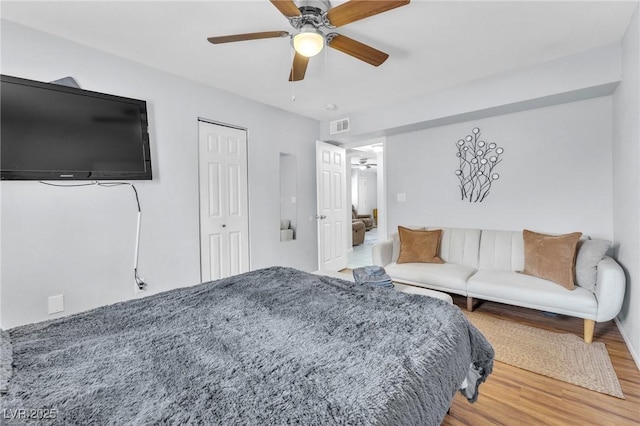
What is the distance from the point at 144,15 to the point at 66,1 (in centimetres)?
46

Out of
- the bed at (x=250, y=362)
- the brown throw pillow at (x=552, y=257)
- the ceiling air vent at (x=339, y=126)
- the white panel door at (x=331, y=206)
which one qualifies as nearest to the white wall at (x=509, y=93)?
the ceiling air vent at (x=339, y=126)

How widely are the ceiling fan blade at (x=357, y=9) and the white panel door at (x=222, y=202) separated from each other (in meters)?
2.12

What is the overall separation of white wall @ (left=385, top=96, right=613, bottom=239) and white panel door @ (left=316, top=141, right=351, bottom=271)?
1.11 meters

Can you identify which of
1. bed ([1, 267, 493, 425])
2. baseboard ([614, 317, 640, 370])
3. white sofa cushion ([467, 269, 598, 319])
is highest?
bed ([1, 267, 493, 425])

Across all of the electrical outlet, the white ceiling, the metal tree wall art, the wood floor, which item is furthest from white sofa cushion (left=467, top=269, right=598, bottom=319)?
the electrical outlet

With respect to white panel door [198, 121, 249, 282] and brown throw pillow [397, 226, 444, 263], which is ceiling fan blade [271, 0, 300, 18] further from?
brown throw pillow [397, 226, 444, 263]

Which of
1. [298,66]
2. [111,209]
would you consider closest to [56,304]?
[111,209]

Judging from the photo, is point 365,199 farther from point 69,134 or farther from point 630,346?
point 69,134

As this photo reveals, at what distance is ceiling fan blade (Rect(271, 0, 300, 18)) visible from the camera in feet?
5.36

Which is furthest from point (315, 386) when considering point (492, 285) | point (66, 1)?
point (66, 1)

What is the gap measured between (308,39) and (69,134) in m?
2.04

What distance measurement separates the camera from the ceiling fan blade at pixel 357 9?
1.59m

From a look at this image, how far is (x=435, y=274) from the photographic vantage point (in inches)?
124

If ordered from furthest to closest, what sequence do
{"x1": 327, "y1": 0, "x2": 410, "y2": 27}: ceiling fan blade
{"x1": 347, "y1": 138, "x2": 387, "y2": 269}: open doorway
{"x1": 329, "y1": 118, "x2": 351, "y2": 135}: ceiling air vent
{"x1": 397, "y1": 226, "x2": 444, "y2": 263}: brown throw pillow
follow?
{"x1": 347, "y1": 138, "x2": 387, "y2": 269}: open doorway
{"x1": 329, "y1": 118, "x2": 351, "y2": 135}: ceiling air vent
{"x1": 397, "y1": 226, "x2": 444, "y2": 263}: brown throw pillow
{"x1": 327, "y1": 0, "x2": 410, "y2": 27}: ceiling fan blade
